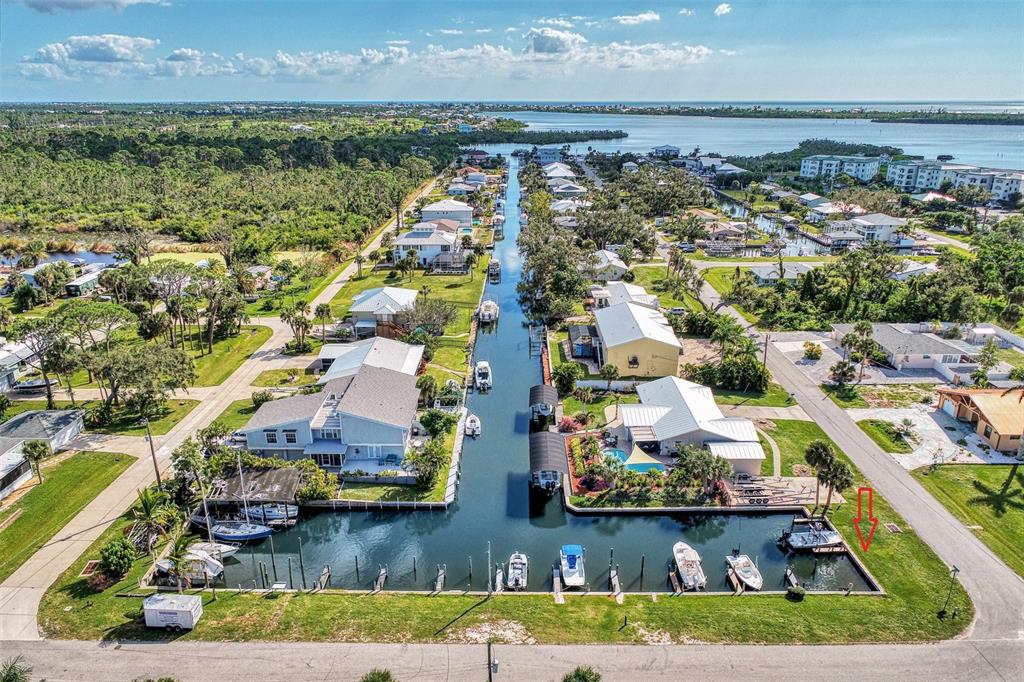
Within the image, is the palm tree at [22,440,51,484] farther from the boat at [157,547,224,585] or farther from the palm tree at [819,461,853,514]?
the palm tree at [819,461,853,514]

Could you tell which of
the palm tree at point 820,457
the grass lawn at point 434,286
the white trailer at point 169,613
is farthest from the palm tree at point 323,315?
the palm tree at point 820,457

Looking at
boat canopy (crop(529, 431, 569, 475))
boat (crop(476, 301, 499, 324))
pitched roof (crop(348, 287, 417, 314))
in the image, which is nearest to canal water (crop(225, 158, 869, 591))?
boat canopy (crop(529, 431, 569, 475))

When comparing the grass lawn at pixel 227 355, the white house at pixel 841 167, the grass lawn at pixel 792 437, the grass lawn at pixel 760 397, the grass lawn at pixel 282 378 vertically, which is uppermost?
the white house at pixel 841 167

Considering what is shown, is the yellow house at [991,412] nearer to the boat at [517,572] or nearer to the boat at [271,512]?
the boat at [517,572]

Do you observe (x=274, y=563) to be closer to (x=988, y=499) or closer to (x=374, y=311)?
(x=374, y=311)

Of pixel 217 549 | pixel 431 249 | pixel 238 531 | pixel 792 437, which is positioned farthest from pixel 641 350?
pixel 431 249
